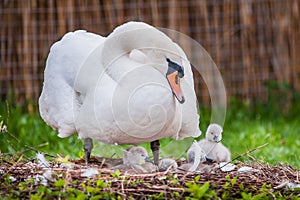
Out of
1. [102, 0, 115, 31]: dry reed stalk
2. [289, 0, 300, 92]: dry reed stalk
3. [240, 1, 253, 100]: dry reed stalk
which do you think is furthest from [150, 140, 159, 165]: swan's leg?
[289, 0, 300, 92]: dry reed stalk

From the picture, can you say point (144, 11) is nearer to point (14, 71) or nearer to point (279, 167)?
point (14, 71)

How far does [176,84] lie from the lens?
372cm

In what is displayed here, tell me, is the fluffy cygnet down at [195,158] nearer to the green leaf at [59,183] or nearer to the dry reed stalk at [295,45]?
the green leaf at [59,183]

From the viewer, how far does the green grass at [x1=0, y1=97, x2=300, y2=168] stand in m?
5.39

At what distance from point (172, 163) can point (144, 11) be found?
12.1 ft

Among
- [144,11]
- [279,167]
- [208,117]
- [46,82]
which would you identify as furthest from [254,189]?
[144,11]

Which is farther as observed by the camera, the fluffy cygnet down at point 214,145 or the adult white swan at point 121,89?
the fluffy cygnet down at point 214,145

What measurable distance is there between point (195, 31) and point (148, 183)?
173 inches

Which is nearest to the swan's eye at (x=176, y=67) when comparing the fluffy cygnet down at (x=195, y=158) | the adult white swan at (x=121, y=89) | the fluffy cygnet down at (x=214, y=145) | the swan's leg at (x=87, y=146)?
the adult white swan at (x=121, y=89)

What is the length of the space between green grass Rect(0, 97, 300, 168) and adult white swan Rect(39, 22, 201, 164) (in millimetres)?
751

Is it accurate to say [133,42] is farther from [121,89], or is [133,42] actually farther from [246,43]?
[246,43]

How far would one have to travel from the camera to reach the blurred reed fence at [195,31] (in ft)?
24.6

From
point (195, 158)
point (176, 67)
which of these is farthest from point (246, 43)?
point (176, 67)

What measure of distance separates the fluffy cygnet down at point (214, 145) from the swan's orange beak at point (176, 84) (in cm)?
88
